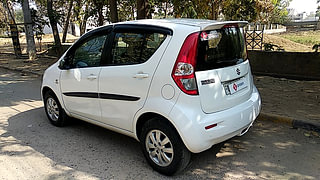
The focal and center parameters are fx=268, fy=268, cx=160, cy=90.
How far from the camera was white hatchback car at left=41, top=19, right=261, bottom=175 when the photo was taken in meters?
2.84

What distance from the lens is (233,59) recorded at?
3316 mm

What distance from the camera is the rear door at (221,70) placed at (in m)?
2.88

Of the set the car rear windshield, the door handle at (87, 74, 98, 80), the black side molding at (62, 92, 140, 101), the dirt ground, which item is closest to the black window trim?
the door handle at (87, 74, 98, 80)

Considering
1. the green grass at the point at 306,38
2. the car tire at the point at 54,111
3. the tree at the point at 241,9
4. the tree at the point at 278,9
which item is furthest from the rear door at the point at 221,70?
the green grass at the point at 306,38

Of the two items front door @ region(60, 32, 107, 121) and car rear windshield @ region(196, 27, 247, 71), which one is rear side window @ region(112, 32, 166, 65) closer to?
front door @ region(60, 32, 107, 121)

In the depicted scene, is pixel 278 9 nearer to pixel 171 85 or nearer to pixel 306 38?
pixel 306 38

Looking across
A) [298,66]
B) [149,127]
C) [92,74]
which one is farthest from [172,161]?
[298,66]

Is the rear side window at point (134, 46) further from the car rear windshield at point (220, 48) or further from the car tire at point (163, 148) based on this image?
the car tire at point (163, 148)

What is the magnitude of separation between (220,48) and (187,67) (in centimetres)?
59

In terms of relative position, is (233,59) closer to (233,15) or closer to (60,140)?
(60,140)

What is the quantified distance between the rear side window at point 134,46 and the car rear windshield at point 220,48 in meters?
0.48

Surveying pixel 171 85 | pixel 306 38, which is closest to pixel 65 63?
pixel 171 85

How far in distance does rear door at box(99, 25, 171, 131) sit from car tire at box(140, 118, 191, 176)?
0.29 metres

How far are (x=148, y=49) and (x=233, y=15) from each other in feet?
39.1
